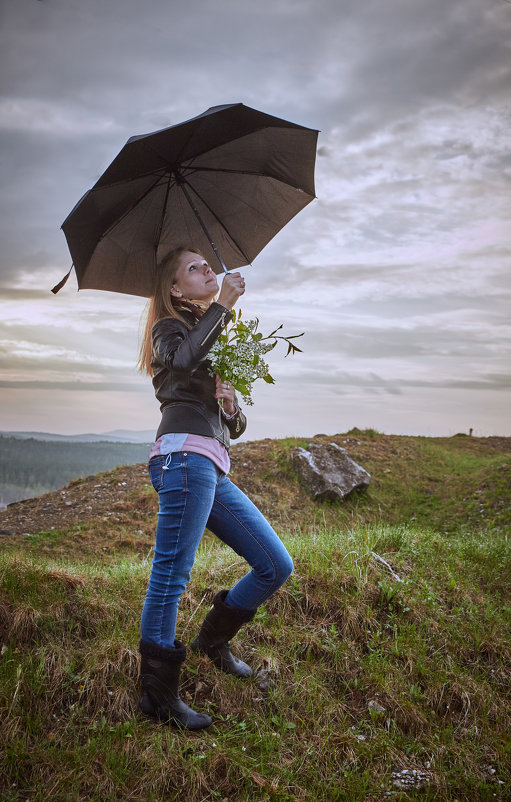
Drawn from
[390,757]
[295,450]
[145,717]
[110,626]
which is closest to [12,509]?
[295,450]

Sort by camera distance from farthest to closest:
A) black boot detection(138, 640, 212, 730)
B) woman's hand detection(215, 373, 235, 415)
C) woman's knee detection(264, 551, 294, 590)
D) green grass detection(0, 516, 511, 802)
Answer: woman's knee detection(264, 551, 294, 590), woman's hand detection(215, 373, 235, 415), black boot detection(138, 640, 212, 730), green grass detection(0, 516, 511, 802)

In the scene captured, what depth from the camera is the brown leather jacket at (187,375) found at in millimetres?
2736

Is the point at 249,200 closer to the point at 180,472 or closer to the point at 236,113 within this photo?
the point at 236,113

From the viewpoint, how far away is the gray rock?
32.5 ft

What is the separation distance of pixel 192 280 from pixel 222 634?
89.6 inches

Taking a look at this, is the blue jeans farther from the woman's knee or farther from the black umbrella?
the black umbrella

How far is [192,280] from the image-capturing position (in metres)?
3.25

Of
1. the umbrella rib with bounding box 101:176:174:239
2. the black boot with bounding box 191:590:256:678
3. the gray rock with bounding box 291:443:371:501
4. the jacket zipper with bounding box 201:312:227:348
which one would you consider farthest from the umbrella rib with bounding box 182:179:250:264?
the gray rock with bounding box 291:443:371:501

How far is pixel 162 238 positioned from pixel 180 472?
179 cm

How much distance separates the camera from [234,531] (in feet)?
10.0

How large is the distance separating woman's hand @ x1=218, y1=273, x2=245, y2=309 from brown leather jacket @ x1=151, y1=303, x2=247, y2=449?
0.18 ft

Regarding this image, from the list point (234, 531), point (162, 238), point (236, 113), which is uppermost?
point (236, 113)

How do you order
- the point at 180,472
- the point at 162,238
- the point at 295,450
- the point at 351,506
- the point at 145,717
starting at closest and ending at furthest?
1. the point at 180,472
2. the point at 145,717
3. the point at 162,238
4. the point at 351,506
5. the point at 295,450

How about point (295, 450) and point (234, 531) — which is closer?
point (234, 531)
